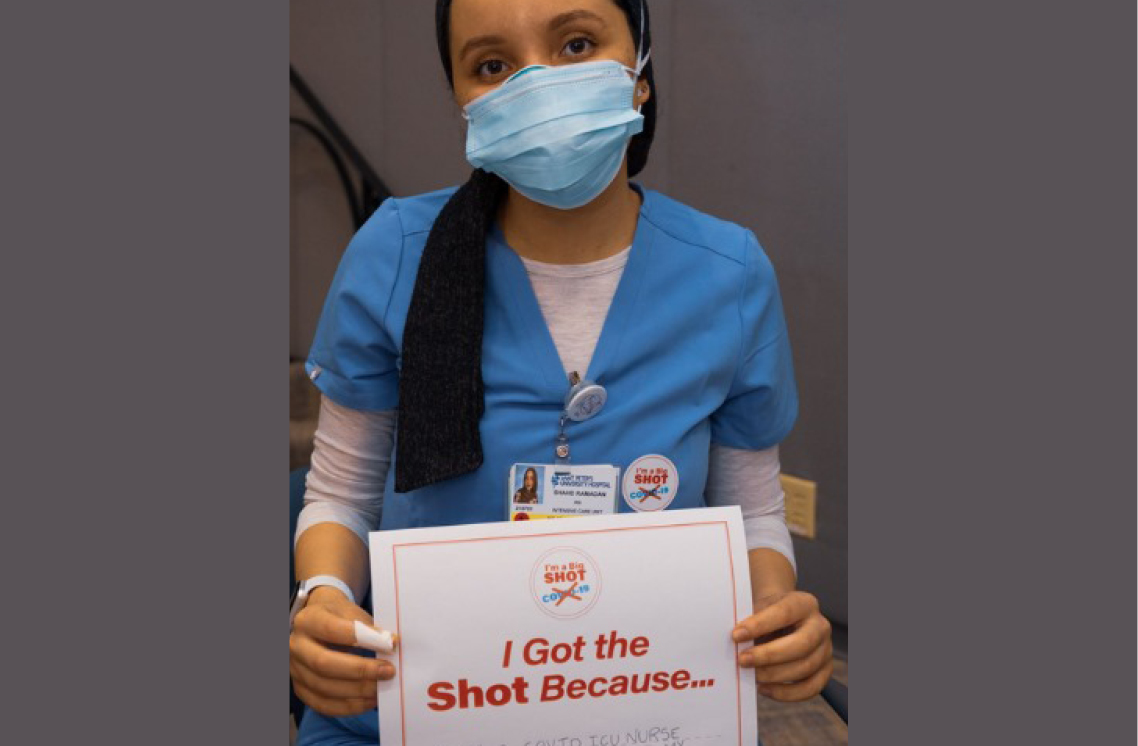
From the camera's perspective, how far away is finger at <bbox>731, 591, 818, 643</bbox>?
47.3 inches

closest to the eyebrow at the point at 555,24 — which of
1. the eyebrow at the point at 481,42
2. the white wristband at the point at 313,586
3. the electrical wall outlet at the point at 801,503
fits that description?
the eyebrow at the point at 481,42

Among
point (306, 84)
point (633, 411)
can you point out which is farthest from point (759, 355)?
point (306, 84)

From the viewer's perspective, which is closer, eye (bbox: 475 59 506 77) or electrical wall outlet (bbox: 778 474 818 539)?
eye (bbox: 475 59 506 77)

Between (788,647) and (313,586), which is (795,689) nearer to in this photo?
(788,647)

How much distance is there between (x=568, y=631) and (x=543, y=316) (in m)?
0.45

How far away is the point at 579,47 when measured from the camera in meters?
1.32

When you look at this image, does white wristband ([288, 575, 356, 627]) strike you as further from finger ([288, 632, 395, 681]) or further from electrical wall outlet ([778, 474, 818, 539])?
electrical wall outlet ([778, 474, 818, 539])

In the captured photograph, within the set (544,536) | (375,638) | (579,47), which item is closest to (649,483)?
(544,536)

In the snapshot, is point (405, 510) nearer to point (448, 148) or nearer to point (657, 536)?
point (657, 536)

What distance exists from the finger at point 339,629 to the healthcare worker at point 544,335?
33mm

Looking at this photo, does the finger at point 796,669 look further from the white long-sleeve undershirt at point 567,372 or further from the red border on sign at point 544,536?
the white long-sleeve undershirt at point 567,372

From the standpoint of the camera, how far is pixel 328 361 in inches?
56.1

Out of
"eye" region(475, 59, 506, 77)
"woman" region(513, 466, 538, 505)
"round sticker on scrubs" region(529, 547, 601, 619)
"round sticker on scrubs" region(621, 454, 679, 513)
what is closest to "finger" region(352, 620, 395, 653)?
"round sticker on scrubs" region(529, 547, 601, 619)

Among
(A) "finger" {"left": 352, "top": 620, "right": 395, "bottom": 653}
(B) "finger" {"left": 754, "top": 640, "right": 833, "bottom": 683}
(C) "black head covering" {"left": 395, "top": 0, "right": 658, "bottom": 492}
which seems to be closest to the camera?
(A) "finger" {"left": 352, "top": 620, "right": 395, "bottom": 653}
